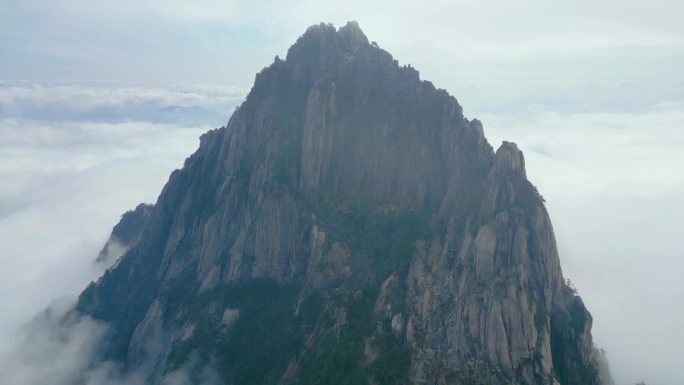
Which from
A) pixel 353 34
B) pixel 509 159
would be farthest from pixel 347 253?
pixel 353 34

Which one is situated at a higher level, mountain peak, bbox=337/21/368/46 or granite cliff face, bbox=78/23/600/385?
mountain peak, bbox=337/21/368/46

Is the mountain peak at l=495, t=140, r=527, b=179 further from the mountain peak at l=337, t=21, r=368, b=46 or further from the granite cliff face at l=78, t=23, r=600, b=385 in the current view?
the mountain peak at l=337, t=21, r=368, b=46

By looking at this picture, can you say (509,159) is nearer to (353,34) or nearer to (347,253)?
(347,253)

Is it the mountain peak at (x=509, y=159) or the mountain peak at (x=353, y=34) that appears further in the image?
the mountain peak at (x=353, y=34)

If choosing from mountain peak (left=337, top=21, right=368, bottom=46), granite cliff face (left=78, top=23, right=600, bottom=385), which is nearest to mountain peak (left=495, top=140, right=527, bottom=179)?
granite cliff face (left=78, top=23, right=600, bottom=385)

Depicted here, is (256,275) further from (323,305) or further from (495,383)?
(495,383)

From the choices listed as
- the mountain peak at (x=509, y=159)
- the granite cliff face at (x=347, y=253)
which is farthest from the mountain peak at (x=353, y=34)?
the mountain peak at (x=509, y=159)

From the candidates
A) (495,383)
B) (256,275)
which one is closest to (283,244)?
(256,275)

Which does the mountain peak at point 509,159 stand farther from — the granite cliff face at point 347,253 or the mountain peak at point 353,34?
the mountain peak at point 353,34
